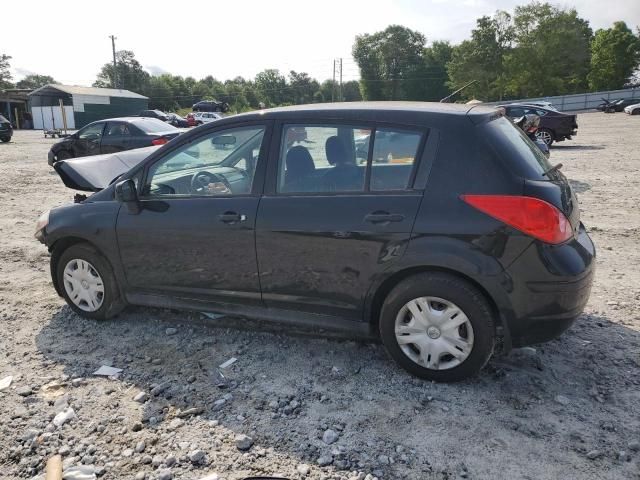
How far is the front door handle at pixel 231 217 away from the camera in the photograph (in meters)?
3.57

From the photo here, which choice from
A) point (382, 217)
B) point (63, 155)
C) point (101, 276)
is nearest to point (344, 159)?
point (382, 217)

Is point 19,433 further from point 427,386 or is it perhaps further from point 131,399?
point 427,386

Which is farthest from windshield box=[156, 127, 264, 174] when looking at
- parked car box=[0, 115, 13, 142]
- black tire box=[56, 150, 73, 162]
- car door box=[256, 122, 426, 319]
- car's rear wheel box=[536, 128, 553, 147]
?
parked car box=[0, 115, 13, 142]

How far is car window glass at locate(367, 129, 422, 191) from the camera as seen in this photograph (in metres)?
3.20

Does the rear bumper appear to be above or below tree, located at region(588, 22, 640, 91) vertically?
below

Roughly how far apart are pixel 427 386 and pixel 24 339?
3230 mm

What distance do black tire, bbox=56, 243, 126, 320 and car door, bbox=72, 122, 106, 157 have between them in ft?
32.8

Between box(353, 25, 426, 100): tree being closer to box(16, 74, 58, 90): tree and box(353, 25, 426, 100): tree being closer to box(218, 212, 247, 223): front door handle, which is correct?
box(16, 74, 58, 90): tree

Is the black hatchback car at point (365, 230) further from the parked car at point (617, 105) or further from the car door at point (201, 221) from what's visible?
the parked car at point (617, 105)

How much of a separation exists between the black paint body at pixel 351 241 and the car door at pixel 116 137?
357 inches

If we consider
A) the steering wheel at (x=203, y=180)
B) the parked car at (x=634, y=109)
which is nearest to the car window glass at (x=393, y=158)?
the steering wheel at (x=203, y=180)

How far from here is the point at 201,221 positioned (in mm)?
3711

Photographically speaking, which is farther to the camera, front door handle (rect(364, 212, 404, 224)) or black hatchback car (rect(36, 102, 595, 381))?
front door handle (rect(364, 212, 404, 224))

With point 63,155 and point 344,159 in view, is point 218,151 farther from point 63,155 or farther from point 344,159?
point 63,155
